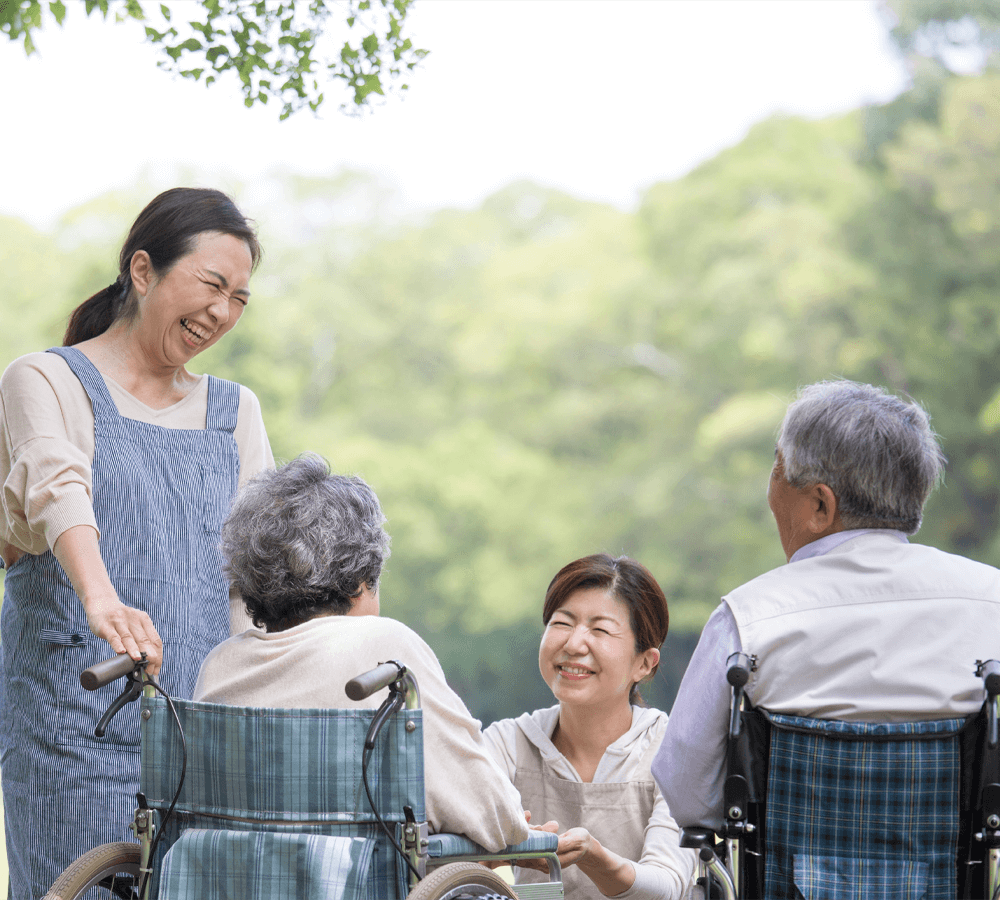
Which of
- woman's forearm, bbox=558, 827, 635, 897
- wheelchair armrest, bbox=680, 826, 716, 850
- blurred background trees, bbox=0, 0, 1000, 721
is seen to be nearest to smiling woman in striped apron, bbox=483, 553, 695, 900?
woman's forearm, bbox=558, 827, 635, 897

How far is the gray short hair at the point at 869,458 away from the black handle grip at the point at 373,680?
0.69 meters

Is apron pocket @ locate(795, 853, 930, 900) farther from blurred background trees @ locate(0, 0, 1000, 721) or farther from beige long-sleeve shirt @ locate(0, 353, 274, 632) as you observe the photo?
blurred background trees @ locate(0, 0, 1000, 721)

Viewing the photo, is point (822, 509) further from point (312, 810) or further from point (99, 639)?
point (99, 639)

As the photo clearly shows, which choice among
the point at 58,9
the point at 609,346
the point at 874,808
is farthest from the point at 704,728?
the point at 609,346

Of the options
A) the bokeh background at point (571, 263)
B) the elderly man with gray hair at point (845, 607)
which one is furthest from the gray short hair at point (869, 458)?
the bokeh background at point (571, 263)

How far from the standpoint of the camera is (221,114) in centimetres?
2372

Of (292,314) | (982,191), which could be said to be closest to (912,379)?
(982,191)

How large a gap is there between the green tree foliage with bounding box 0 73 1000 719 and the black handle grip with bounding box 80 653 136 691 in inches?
618

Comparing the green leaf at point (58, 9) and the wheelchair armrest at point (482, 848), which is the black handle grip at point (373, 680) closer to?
the wheelchair armrest at point (482, 848)

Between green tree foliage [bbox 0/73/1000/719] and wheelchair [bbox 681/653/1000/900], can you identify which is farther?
green tree foliage [bbox 0/73/1000/719]

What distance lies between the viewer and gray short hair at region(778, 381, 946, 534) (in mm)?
1795

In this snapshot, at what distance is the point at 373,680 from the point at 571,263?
23976mm

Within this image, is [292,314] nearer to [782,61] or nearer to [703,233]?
[703,233]

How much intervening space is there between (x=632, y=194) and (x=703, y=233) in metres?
3.26
